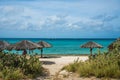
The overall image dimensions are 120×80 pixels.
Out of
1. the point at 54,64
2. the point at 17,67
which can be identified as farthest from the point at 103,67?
the point at 54,64

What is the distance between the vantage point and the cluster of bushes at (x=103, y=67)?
13849 mm

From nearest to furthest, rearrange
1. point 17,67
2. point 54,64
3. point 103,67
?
point 103,67 < point 17,67 < point 54,64

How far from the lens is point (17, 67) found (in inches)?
612

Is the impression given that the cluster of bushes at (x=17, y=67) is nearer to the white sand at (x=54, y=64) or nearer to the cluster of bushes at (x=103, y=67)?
the white sand at (x=54, y=64)

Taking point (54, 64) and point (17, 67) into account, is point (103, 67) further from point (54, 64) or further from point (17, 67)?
point (54, 64)

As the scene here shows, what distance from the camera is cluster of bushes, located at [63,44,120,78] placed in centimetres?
1385

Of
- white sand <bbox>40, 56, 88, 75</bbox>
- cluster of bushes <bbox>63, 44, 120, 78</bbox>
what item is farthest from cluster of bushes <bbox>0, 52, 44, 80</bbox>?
cluster of bushes <bbox>63, 44, 120, 78</bbox>

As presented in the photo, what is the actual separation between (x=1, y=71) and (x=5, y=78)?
2.90ft

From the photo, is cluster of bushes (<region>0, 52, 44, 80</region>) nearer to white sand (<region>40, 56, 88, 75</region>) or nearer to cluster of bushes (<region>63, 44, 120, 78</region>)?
white sand (<region>40, 56, 88, 75</region>)

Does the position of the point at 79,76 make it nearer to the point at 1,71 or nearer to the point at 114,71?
the point at 114,71

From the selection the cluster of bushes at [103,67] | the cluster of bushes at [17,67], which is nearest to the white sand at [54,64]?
the cluster of bushes at [17,67]

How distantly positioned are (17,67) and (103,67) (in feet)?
14.1

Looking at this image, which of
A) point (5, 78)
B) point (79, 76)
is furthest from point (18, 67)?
point (79, 76)

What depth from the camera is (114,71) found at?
45.3 feet
